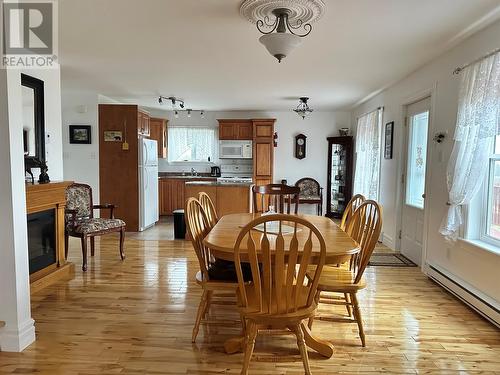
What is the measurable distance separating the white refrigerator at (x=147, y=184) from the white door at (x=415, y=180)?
3.94 metres

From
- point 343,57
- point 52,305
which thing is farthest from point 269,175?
point 52,305

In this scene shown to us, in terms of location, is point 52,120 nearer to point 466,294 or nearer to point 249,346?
point 249,346

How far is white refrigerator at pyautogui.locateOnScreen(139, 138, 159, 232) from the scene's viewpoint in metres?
5.66

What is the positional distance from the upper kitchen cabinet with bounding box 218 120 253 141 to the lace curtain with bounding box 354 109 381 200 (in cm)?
219

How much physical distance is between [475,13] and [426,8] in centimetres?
42

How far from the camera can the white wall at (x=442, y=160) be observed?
2.70 meters

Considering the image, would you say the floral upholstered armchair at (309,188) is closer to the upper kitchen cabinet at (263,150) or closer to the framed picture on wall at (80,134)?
the upper kitchen cabinet at (263,150)

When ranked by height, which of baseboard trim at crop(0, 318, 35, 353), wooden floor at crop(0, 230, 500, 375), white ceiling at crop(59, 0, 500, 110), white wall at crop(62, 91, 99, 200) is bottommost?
wooden floor at crop(0, 230, 500, 375)

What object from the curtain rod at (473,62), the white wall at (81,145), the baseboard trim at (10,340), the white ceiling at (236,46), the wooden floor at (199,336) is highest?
the white ceiling at (236,46)

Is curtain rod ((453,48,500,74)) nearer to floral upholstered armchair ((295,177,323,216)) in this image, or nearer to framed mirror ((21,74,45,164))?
framed mirror ((21,74,45,164))

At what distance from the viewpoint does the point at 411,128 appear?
14.0ft

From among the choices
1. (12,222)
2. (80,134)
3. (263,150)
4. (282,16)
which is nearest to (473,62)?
(282,16)

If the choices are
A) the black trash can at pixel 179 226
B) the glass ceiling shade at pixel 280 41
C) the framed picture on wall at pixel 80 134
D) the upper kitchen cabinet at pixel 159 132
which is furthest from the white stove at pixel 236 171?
the glass ceiling shade at pixel 280 41

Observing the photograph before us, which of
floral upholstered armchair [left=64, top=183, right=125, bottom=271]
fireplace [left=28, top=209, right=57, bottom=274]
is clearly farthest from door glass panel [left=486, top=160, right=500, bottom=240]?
fireplace [left=28, top=209, right=57, bottom=274]
